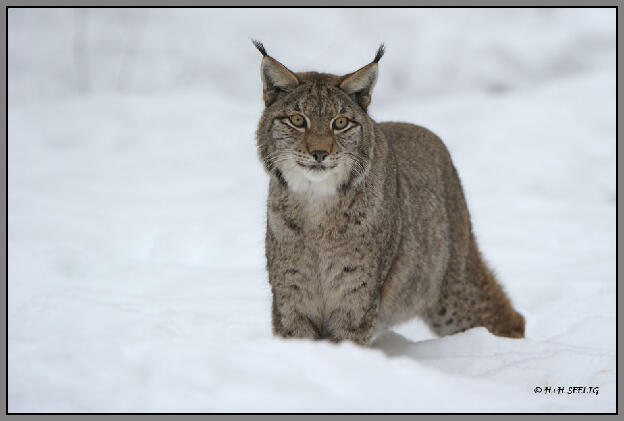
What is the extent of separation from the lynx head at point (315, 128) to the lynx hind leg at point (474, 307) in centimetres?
164

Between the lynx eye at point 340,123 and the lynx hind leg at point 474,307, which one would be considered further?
the lynx hind leg at point 474,307

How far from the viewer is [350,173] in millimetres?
4656

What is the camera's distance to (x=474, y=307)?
6.05 m

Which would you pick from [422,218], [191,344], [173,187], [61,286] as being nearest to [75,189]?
[173,187]

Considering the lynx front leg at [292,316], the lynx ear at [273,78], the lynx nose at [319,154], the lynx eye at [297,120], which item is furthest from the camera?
the lynx front leg at [292,316]

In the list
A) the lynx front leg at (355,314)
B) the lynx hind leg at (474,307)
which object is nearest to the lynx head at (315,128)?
the lynx front leg at (355,314)

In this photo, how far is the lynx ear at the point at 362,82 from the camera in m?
4.70

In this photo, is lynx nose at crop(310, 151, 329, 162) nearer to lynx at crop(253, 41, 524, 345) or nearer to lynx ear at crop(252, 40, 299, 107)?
lynx at crop(253, 41, 524, 345)

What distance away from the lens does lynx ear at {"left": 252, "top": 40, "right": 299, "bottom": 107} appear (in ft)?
15.2

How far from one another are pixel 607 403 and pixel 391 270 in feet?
5.19

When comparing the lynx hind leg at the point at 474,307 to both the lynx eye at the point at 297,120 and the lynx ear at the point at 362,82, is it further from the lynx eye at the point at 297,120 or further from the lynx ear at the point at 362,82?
the lynx eye at the point at 297,120

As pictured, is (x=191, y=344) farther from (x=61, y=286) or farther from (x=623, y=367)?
(x=61, y=286)

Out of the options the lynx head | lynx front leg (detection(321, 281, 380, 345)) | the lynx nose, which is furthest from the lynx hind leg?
the lynx nose

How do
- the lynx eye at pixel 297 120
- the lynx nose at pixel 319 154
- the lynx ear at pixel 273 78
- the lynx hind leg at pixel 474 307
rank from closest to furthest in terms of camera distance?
the lynx nose at pixel 319 154 < the lynx eye at pixel 297 120 < the lynx ear at pixel 273 78 < the lynx hind leg at pixel 474 307
